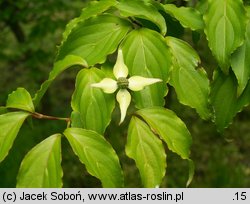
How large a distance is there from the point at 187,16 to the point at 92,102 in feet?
1.07

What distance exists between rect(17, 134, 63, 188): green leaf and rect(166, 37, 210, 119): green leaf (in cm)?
30

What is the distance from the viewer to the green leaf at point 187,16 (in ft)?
3.20

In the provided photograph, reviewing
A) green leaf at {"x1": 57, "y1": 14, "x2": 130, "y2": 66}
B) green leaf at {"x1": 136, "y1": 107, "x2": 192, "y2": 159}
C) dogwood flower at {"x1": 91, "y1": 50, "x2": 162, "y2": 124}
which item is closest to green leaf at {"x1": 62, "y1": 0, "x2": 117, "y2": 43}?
green leaf at {"x1": 57, "y1": 14, "x2": 130, "y2": 66}

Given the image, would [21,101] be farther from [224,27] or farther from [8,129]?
[224,27]

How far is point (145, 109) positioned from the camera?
86 centimetres

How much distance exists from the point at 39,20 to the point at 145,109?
95.9 inches

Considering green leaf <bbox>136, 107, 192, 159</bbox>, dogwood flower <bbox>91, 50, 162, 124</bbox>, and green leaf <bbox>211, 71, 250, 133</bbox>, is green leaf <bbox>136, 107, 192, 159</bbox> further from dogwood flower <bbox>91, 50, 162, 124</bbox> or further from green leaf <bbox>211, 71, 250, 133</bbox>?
green leaf <bbox>211, 71, 250, 133</bbox>

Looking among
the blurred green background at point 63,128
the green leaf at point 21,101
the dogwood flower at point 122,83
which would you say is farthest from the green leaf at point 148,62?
the blurred green background at point 63,128

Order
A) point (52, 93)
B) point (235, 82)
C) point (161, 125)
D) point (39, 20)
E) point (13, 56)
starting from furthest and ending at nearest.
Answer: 1. point (52, 93)
2. point (13, 56)
3. point (39, 20)
4. point (235, 82)
5. point (161, 125)

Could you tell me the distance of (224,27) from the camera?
93 cm

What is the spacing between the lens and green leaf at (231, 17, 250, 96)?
92cm

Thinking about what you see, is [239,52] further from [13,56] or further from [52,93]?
[52,93]

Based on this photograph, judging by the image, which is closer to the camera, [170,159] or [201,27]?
[201,27]

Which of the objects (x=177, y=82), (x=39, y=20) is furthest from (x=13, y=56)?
(x=177, y=82)
